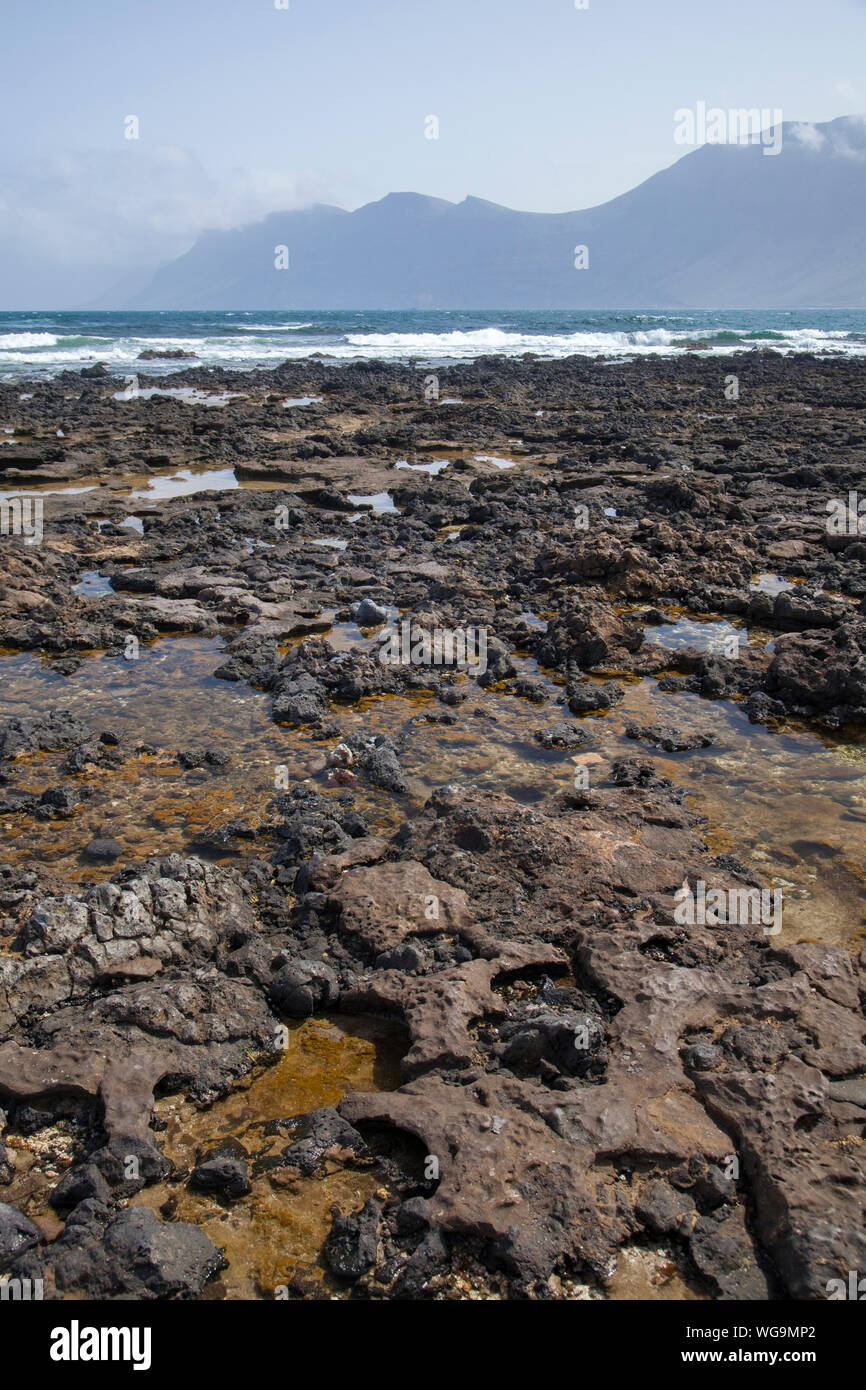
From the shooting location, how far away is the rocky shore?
2.90 m

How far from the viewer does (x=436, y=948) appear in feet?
14.2

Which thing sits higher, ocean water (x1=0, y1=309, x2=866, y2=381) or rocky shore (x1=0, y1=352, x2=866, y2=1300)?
ocean water (x1=0, y1=309, x2=866, y2=381)

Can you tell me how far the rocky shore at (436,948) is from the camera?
2900 millimetres

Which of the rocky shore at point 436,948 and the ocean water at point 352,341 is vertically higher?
the ocean water at point 352,341

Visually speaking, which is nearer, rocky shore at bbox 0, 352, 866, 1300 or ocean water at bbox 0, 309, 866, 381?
rocky shore at bbox 0, 352, 866, 1300

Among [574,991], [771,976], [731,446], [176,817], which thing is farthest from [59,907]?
[731,446]

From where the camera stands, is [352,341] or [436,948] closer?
[436,948]

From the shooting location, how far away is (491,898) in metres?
4.68

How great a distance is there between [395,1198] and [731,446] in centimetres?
1979

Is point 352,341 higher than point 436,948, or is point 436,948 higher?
point 352,341
